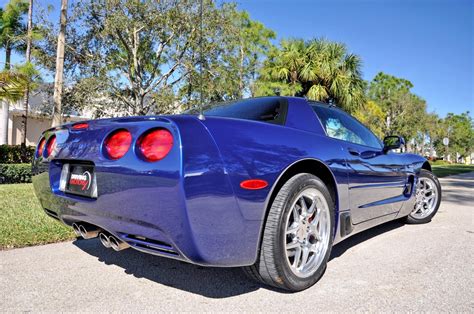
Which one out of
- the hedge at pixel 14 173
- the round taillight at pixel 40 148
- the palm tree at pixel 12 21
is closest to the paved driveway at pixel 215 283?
the round taillight at pixel 40 148

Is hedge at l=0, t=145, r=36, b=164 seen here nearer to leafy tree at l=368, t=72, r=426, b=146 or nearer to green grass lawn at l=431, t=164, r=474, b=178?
green grass lawn at l=431, t=164, r=474, b=178

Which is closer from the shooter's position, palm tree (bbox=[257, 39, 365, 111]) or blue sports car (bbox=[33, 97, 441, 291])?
blue sports car (bbox=[33, 97, 441, 291])

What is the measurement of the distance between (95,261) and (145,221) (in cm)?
130

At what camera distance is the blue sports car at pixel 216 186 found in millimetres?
1859

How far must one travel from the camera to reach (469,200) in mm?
7082

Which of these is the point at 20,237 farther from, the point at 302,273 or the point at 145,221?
the point at 302,273

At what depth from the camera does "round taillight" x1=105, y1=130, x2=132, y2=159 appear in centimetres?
205

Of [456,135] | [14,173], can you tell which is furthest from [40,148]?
[456,135]

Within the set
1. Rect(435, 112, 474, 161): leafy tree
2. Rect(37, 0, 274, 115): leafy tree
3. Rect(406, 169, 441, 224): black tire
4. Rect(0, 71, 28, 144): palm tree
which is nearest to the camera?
Rect(406, 169, 441, 224): black tire

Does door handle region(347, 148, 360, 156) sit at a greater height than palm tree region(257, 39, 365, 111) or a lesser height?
lesser

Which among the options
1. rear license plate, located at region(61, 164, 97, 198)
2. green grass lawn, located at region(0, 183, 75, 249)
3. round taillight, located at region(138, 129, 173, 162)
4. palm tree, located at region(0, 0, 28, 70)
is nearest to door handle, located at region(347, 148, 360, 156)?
round taillight, located at region(138, 129, 173, 162)

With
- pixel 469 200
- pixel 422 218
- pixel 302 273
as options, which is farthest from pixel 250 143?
pixel 469 200

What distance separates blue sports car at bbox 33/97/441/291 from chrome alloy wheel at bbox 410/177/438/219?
6.94 feet

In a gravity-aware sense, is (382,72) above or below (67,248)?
above
